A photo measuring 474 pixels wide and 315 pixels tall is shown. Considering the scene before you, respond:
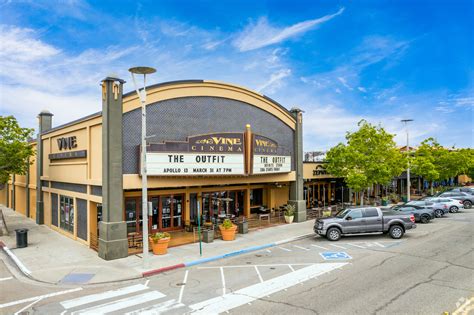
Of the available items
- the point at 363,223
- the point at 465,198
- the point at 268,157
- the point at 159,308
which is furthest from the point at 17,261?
the point at 465,198

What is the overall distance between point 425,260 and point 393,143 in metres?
16.7

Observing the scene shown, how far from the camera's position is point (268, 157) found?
954 inches

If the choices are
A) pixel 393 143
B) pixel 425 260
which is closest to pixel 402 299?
pixel 425 260

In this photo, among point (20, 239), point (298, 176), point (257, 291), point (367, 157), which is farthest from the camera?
point (367, 157)

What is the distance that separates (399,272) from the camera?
13.6 m

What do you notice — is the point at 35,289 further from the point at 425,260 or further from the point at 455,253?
the point at 455,253

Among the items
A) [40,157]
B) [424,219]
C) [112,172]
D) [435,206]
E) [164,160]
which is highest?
[40,157]

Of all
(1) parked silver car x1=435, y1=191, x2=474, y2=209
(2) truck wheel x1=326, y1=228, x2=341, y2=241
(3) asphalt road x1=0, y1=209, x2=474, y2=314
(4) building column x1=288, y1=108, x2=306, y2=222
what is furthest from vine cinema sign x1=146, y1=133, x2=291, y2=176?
(1) parked silver car x1=435, y1=191, x2=474, y2=209

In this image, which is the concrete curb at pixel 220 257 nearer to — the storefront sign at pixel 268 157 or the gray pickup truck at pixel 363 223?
the gray pickup truck at pixel 363 223

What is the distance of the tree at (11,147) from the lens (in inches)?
925

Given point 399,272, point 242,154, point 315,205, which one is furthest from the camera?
point 315,205

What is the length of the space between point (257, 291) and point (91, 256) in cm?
956

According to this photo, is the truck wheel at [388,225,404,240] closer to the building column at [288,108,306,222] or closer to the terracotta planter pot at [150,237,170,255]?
the building column at [288,108,306,222]

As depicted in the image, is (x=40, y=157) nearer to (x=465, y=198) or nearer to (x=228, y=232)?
(x=228, y=232)
